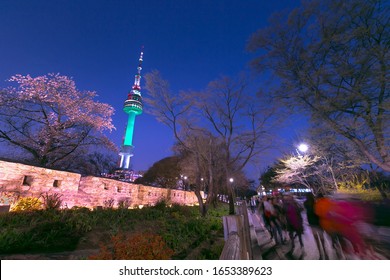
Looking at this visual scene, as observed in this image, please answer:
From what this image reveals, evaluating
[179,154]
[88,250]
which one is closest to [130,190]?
[88,250]

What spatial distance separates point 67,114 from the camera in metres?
13.5

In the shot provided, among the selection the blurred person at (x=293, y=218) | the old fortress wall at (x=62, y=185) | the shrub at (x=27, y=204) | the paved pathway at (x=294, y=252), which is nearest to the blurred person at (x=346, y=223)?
the paved pathway at (x=294, y=252)

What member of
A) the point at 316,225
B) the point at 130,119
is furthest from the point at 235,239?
the point at 130,119

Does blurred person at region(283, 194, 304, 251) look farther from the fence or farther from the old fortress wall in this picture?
the old fortress wall

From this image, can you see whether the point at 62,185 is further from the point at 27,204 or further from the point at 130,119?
the point at 130,119

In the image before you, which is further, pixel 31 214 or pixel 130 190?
pixel 130 190

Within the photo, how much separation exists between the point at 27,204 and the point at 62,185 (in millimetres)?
1787

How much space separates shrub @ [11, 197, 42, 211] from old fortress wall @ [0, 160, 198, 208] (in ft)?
1.39

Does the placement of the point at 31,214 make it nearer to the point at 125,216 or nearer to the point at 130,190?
Result: the point at 125,216

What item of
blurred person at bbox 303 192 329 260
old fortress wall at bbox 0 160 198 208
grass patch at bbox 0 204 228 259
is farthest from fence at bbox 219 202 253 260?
old fortress wall at bbox 0 160 198 208

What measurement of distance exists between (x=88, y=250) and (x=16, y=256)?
131 centimetres

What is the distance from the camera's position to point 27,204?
6.32 meters

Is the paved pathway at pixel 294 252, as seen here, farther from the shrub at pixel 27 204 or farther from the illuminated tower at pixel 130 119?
the illuminated tower at pixel 130 119

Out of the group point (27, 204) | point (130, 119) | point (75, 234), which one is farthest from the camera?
point (130, 119)
